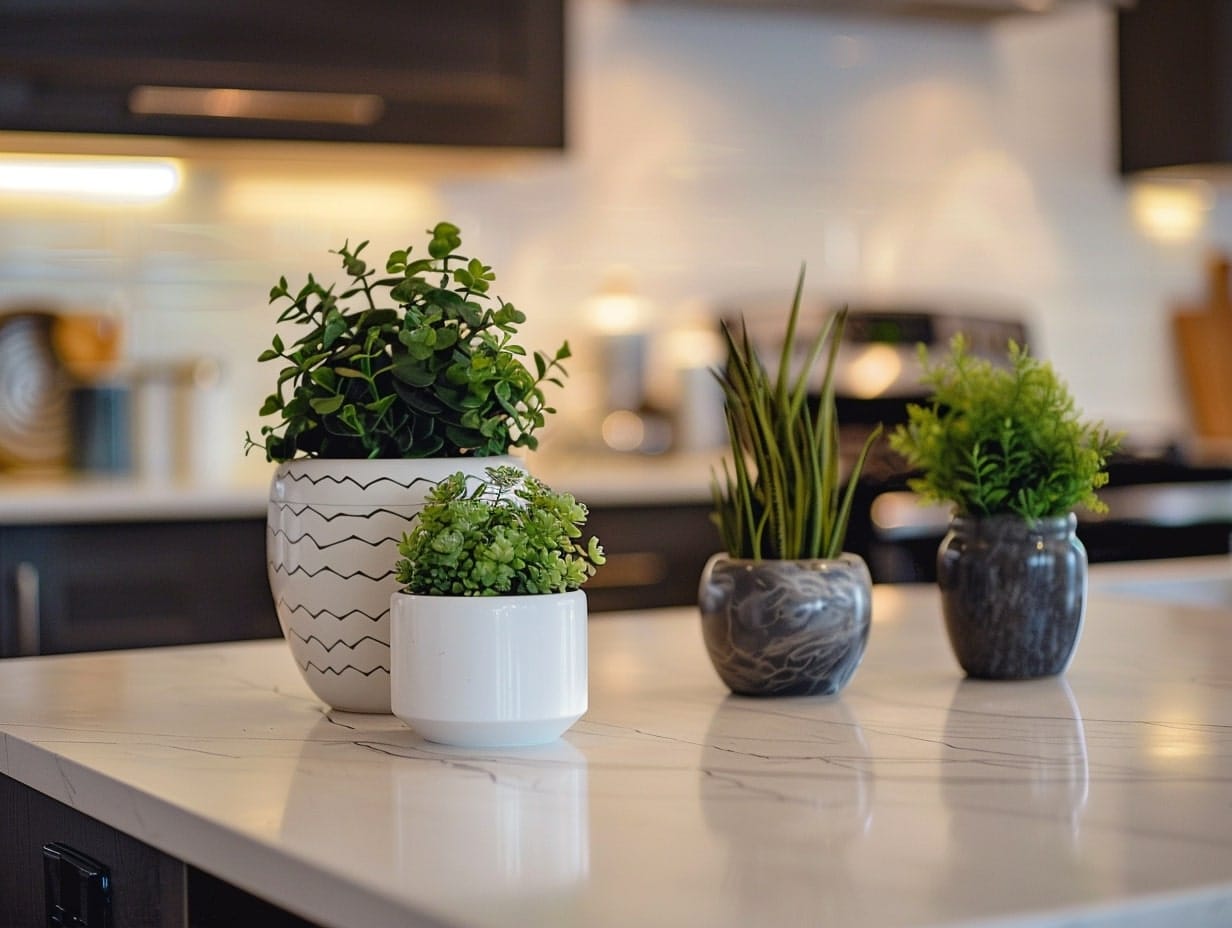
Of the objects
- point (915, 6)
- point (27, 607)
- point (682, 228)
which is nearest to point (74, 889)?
point (27, 607)

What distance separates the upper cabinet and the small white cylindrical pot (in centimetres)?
199

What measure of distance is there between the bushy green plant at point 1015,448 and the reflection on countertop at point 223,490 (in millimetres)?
1571

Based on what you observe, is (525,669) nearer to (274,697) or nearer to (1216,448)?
(274,697)

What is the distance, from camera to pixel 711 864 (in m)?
0.70

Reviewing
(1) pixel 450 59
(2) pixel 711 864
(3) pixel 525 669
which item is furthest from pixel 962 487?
(1) pixel 450 59

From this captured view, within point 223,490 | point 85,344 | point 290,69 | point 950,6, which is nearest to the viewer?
point 223,490

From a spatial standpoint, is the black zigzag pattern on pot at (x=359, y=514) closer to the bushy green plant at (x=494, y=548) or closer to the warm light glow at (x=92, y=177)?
the bushy green plant at (x=494, y=548)

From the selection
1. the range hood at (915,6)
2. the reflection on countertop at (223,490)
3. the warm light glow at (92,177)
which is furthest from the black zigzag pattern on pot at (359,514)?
the range hood at (915,6)

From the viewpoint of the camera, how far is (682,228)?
3506 mm

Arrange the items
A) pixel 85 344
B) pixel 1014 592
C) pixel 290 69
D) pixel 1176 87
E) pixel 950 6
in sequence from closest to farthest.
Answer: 1. pixel 1014 592
2. pixel 290 69
3. pixel 85 344
4. pixel 950 6
5. pixel 1176 87

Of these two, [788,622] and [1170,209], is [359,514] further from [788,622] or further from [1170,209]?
[1170,209]

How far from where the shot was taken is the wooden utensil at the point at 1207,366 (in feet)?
13.4

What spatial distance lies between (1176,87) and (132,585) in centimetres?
261

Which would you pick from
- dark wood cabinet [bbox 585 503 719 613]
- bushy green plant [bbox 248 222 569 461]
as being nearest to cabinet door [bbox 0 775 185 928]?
bushy green plant [bbox 248 222 569 461]
